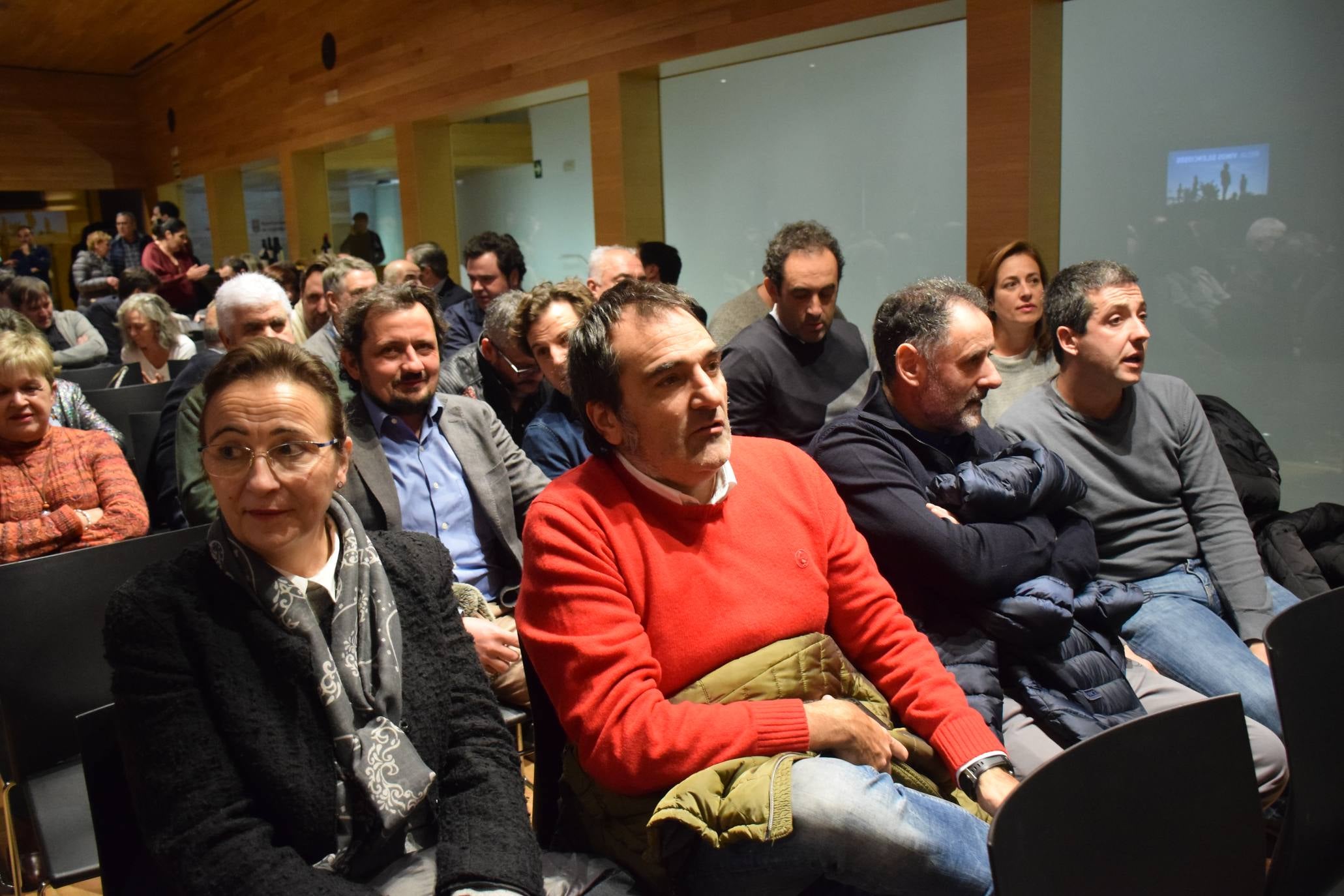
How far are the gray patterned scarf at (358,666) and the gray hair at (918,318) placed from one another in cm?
131

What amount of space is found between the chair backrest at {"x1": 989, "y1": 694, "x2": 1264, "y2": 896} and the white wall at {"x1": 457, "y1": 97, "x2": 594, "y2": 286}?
19.1 ft

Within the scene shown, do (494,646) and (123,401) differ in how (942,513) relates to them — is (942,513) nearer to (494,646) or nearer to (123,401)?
(494,646)

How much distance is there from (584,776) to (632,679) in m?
0.22

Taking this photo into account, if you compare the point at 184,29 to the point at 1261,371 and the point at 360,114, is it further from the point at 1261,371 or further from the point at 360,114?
the point at 1261,371

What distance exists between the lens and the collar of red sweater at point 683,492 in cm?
175

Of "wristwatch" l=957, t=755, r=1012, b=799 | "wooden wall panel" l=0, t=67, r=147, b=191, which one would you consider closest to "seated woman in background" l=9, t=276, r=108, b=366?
"wristwatch" l=957, t=755, r=1012, b=799

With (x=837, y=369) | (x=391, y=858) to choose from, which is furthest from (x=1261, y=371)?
(x=391, y=858)

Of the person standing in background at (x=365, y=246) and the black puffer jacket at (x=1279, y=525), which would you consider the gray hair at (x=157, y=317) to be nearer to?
the person standing in background at (x=365, y=246)

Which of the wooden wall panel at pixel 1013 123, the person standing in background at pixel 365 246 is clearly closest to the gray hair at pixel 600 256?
the wooden wall panel at pixel 1013 123

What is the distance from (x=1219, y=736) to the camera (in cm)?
127

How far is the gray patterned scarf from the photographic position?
149 cm

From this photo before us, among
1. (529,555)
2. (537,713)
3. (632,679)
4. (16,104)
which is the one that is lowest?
(537,713)

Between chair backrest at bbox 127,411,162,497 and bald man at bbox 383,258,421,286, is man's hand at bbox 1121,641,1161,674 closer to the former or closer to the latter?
chair backrest at bbox 127,411,162,497

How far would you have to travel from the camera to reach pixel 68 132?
48.2 feet
